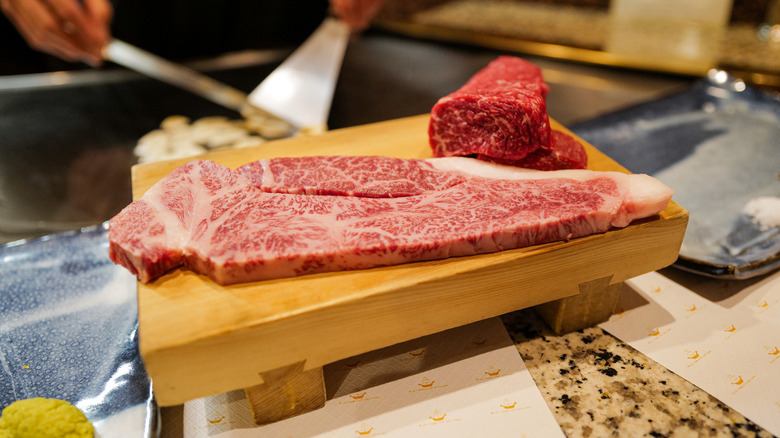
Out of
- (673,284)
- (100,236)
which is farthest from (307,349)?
(673,284)

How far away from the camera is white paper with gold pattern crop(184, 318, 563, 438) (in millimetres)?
1665

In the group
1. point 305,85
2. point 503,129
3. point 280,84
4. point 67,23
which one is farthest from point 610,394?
point 67,23

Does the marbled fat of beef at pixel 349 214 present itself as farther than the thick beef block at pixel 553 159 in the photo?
No

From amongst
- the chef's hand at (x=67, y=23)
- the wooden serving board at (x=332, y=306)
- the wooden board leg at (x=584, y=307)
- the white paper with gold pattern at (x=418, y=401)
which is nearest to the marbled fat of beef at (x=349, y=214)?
the wooden serving board at (x=332, y=306)

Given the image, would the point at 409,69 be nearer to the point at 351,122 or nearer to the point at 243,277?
the point at 351,122

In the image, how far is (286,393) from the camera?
1619 mm

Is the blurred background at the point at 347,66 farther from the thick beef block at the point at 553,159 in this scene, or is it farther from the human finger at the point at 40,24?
the thick beef block at the point at 553,159

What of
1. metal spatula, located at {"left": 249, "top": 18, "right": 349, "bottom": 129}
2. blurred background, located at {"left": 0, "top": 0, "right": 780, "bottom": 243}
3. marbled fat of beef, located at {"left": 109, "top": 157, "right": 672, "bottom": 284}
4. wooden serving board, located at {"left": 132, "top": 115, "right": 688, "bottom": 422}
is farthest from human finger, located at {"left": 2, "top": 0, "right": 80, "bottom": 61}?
wooden serving board, located at {"left": 132, "top": 115, "right": 688, "bottom": 422}

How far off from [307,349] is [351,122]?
2353 millimetres

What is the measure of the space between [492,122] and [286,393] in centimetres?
122

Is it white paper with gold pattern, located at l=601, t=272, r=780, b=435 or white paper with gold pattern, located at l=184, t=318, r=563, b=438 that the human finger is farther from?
white paper with gold pattern, located at l=601, t=272, r=780, b=435

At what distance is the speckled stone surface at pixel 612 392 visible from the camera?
1647mm

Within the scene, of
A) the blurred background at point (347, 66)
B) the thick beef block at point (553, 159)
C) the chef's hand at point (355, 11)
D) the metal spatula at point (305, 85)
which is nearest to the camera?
the thick beef block at point (553, 159)

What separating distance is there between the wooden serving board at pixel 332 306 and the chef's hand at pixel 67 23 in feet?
6.98
